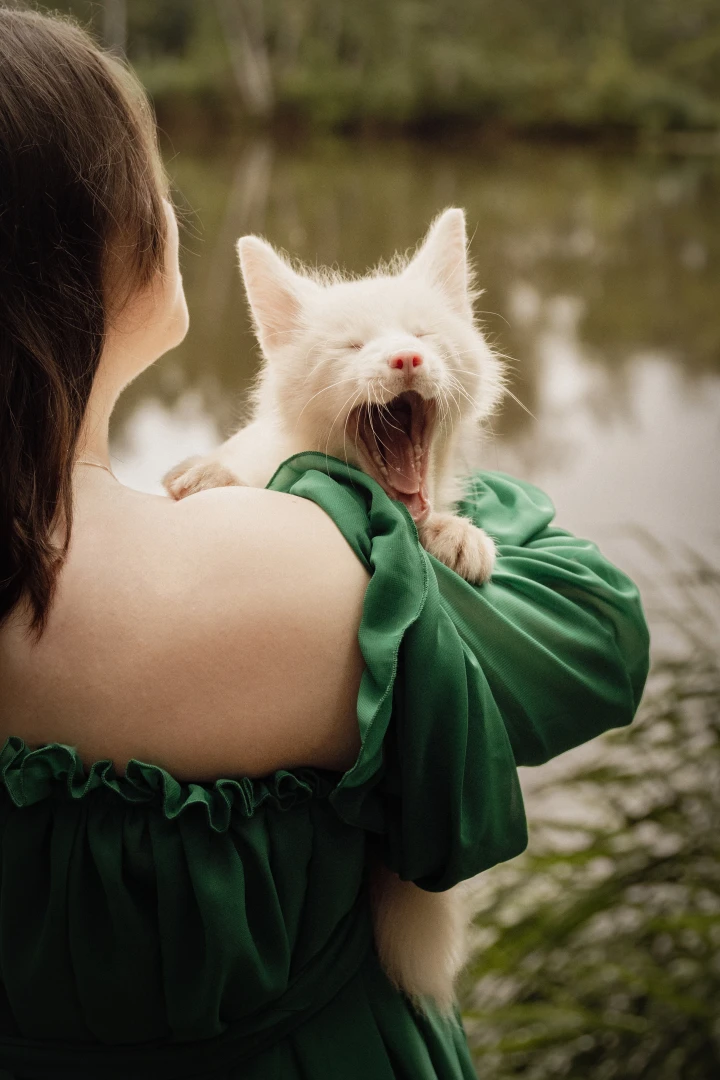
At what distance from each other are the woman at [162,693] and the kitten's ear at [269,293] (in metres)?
0.37

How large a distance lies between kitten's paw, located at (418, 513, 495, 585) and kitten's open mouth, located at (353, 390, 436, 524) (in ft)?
0.16

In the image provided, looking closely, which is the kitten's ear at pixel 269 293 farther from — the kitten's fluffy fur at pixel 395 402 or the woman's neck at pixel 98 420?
the woman's neck at pixel 98 420

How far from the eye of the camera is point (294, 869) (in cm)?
77

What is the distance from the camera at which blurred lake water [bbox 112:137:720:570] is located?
2402 millimetres

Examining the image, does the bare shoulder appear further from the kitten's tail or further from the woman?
the kitten's tail

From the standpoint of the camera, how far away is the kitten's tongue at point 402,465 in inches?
43.4

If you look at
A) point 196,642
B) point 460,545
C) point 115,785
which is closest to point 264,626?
point 196,642

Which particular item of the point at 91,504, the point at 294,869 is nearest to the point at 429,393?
the point at 91,504

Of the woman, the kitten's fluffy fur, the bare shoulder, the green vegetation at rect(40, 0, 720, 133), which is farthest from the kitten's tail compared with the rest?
the green vegetation at rect(40, 0, 720, 133)

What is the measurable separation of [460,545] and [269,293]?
0.47 m

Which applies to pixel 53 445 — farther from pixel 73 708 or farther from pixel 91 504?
pixel 73 708

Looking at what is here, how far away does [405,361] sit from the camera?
1029 millimetres

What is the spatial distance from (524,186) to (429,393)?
2.57 m

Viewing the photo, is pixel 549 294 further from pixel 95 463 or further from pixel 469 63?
pixel 95 463
